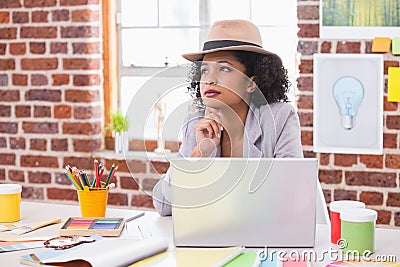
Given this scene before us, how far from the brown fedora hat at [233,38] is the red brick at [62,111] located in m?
1.36

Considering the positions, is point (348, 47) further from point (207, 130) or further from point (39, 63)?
point (39, 63)

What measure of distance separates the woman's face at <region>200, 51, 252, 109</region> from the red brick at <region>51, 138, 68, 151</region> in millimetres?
1428

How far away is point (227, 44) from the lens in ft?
8.26

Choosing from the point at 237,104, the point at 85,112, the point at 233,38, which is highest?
the point at 233,38

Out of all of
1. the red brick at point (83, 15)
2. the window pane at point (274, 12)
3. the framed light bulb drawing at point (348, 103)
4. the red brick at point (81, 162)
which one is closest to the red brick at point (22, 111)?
the red brick at point (81, 162)

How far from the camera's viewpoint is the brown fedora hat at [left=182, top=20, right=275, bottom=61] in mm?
2519

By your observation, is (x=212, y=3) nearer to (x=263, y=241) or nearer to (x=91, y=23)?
(x=91, y=23)

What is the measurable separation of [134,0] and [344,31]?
3.74 ft

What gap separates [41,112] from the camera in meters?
3.79

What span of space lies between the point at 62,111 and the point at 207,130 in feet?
5.38

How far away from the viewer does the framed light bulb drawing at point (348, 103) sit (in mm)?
3256

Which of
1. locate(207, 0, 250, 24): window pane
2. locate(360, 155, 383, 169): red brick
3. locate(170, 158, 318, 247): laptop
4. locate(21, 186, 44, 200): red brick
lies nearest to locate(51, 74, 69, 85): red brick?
locate(21, 186, 44, 200): red brick

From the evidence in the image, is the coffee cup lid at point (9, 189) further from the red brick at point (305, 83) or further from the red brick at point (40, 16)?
the red brick at point (40, 16)

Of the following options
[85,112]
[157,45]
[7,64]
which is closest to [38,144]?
[85,112]
